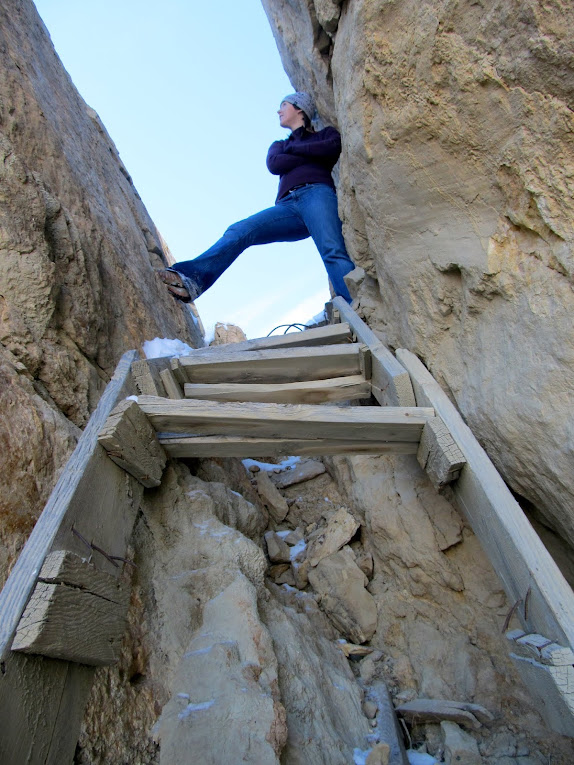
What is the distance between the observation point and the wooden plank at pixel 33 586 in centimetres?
124

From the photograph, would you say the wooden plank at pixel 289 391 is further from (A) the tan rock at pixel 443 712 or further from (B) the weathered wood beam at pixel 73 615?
(A) the tan rock at pixel 443 712

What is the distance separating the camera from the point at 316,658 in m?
2.29

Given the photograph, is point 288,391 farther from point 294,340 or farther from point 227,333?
point 227,333

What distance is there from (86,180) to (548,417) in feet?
14.4

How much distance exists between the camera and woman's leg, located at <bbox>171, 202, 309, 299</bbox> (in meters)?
4.40

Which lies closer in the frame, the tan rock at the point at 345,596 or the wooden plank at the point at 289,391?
the wooden plank at the point at 289,391

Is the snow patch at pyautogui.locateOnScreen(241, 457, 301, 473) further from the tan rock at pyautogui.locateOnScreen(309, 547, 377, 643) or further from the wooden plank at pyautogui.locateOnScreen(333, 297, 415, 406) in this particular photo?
the wooden plank at pyautogui.locateOnScreen(333, 297, 415, 406)

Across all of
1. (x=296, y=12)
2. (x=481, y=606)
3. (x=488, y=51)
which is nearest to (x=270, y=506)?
(x=481, y=606)

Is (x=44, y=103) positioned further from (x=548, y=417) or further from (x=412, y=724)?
(x=412, y=724)

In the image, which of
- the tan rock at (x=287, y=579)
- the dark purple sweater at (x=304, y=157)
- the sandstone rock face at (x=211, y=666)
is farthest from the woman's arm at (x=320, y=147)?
the tan rock at (x=287, y=579)

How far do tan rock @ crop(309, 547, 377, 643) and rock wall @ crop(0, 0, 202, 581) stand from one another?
1.69 metres

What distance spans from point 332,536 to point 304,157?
3889 mm

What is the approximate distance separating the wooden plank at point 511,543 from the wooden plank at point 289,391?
67 cm

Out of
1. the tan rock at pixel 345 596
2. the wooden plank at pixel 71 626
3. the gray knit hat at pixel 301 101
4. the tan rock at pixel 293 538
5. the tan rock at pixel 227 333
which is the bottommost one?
the wooden plank at pixel 71 626
